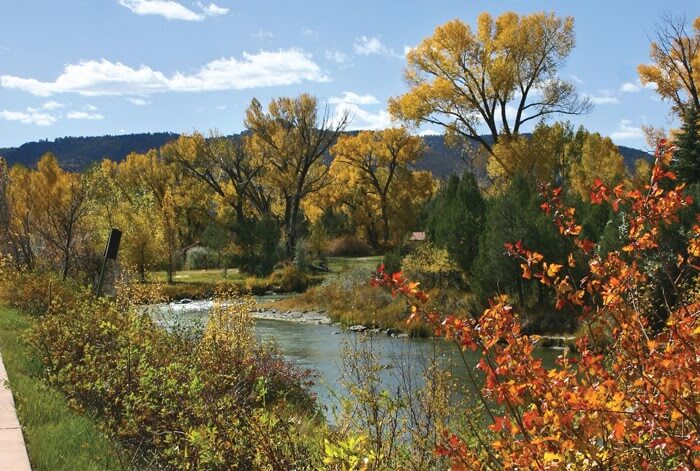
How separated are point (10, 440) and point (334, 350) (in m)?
13.0

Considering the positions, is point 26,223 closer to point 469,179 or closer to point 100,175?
point 469,179

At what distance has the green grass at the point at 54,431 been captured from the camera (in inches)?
181

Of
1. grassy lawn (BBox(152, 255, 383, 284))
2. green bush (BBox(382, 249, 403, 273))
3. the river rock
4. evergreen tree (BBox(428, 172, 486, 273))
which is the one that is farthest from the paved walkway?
→ grassy lawn (BBox(152, 255, 383, 284))

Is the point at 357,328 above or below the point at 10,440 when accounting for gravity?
below

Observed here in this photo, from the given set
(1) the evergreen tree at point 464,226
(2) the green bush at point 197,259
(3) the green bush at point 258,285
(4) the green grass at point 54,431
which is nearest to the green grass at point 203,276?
(3) the green bush at point 258,285

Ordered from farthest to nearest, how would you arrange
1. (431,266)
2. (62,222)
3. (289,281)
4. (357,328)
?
1. (289,281)
2. (431,266)
3. (357,328)
4. (62,222)

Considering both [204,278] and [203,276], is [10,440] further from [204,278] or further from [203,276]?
[203,276]

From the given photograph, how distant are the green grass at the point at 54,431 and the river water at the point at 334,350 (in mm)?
3788

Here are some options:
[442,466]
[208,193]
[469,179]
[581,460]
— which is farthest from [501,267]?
[208,193]

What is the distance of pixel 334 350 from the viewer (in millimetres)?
17594

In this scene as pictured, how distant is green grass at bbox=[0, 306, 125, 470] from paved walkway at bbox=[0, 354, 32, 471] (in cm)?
5

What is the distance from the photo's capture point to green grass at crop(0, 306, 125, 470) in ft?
15.1

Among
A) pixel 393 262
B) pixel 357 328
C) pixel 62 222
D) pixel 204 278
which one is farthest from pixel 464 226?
pixel 204 278

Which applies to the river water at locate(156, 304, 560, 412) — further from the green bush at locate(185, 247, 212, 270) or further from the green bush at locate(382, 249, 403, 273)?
the green bush at locate(185, 247, 212, 270)
